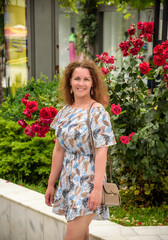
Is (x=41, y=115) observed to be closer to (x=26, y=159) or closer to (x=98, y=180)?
(x=98, y=180)

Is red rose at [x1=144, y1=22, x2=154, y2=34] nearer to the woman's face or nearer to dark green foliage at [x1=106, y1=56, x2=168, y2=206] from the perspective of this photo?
dark green foliage at [x1=106, y1=56, x2=168, y2=206]

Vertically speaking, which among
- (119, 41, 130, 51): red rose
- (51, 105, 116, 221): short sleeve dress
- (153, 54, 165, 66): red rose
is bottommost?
(51, 105, 116, 221): short sleeve dress

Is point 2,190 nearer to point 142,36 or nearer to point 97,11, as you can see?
point 142,36

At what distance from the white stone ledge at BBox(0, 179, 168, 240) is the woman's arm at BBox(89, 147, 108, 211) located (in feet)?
2.71

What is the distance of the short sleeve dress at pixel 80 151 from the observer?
252cm

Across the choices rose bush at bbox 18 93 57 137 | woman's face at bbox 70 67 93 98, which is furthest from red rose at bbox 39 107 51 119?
woman's face at bbox 70 67 93 98

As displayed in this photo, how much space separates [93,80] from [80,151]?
50 centimetres

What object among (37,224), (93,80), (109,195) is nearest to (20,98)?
(37,224)

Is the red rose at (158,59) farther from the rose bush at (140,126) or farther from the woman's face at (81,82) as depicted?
the woman's face at (81,82)

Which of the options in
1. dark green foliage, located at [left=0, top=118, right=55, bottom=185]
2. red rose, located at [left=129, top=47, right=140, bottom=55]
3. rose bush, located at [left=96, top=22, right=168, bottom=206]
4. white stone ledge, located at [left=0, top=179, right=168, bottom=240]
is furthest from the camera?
dark green foliage, located at [left=0, top=118, right=55, bottom=185]

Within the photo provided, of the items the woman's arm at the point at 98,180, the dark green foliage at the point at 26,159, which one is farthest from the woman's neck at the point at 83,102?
the dark green foliage at the point at 26,159

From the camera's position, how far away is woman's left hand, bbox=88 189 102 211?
246 cm

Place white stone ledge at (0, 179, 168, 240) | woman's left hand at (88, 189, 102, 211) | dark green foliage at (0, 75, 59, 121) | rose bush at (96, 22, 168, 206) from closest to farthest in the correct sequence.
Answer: woman's left hand at (88, 189, 102, 211)
white stone ledge at (0, 179, 168, 240)
rose bush at (96, 22, 168, 206)
dark green foliage at (0, 75, 59, 121)

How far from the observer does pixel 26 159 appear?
4855mm
